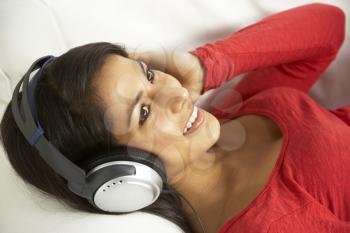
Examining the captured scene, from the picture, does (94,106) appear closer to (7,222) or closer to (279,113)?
(7,222)

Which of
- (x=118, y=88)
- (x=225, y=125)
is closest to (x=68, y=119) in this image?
(x=118, y=88)

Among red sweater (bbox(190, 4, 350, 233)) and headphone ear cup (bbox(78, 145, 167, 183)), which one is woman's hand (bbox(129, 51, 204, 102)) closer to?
red sweater (bbox(190, 4, 350, 233))

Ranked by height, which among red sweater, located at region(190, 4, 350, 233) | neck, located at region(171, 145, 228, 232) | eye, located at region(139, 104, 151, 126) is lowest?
neck, located at region(171, 145, 228, 232)

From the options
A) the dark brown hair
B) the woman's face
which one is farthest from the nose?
the dark brown hair

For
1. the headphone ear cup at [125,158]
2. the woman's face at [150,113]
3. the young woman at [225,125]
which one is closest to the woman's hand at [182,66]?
the young woman at [225,125]

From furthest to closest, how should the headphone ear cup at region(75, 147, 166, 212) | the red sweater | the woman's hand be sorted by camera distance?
the woman's hand < the red sweater < the headphone ear cup at region(75, 147, 166, 212)

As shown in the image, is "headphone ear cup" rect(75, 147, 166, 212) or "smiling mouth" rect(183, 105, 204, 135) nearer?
"headphone ear cup" rect(75, 147, 166, 212)

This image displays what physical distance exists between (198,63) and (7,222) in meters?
0.52

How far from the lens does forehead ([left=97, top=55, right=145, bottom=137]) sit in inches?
28.0

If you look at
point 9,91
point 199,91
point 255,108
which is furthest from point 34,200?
Result: point 255,108

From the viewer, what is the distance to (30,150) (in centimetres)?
75

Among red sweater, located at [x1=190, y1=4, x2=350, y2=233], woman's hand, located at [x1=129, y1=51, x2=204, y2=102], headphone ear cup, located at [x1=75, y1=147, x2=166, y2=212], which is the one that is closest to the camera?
headphone ear cup, located at [x1=75, y1=147, x2=166, y2=212]

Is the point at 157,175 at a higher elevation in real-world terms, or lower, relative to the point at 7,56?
lower

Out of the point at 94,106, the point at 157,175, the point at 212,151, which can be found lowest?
the point at 212,151
